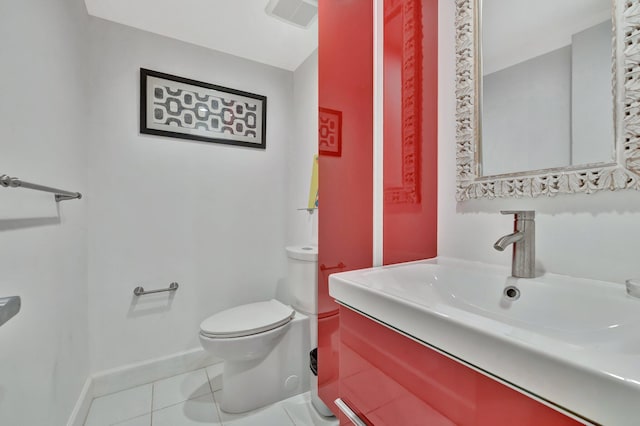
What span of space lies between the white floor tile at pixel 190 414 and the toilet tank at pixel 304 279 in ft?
2.21

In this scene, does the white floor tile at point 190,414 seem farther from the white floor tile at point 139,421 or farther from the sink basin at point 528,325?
the sink basin at point 528,325

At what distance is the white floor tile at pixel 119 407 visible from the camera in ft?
4.38

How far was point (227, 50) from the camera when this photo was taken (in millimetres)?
1888

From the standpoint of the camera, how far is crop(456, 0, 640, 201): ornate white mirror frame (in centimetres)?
59

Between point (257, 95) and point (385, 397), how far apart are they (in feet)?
6.73

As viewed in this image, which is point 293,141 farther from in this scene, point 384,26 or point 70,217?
point 70,217

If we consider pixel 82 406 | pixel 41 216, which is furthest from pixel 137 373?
pixel 41 216

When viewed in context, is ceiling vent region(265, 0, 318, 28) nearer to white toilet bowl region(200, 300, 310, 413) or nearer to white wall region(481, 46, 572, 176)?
white wall region(481, 46, 572, 176)

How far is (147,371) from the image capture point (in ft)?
5.37

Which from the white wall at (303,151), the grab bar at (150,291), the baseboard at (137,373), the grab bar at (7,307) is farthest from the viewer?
the white wall at (303,151)

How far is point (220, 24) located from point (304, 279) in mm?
1629

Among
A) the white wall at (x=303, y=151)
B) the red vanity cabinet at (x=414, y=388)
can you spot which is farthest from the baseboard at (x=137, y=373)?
the red vanity cabinet at (x=414, y=388)

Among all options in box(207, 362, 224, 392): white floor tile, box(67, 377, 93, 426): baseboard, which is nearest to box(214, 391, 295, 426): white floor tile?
box(207, 362, 224, 392): white floor tile

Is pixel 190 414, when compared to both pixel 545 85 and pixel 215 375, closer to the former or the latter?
pixel 215 375
